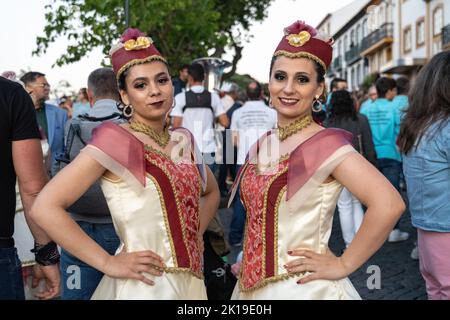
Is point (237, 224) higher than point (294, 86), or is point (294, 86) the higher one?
point (294, 86)

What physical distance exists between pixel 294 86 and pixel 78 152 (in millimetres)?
1591

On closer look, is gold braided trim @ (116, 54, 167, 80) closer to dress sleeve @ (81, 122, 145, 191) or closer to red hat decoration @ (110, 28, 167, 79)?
red hat decoration @ (110, 28, 167, 79)

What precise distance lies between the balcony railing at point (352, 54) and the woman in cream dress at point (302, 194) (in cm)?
5475

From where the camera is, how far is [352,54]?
2327 inches

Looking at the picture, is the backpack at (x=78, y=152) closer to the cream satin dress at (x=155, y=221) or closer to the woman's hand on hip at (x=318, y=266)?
the cream satin dress at (x=155, y=221)

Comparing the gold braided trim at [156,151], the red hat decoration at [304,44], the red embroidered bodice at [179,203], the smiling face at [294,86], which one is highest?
the red hat decoration at [304,44]

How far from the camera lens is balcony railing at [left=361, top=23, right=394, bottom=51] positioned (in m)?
41.4

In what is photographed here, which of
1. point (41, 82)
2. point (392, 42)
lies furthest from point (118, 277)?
point (392, 42)

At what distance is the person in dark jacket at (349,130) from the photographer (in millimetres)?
6301

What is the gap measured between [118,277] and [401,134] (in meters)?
2.25

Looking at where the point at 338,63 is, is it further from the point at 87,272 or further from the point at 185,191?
the point at 185,191

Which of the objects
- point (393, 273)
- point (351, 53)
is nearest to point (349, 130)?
point (393, 273)

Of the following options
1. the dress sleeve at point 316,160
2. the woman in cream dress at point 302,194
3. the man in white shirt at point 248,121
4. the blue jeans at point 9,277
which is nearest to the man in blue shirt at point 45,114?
the man in white shirt at point 248,121

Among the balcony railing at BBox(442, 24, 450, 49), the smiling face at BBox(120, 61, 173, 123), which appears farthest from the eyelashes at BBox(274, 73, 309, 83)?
the balcony railing at BBox(442, 24, 450, 49)
